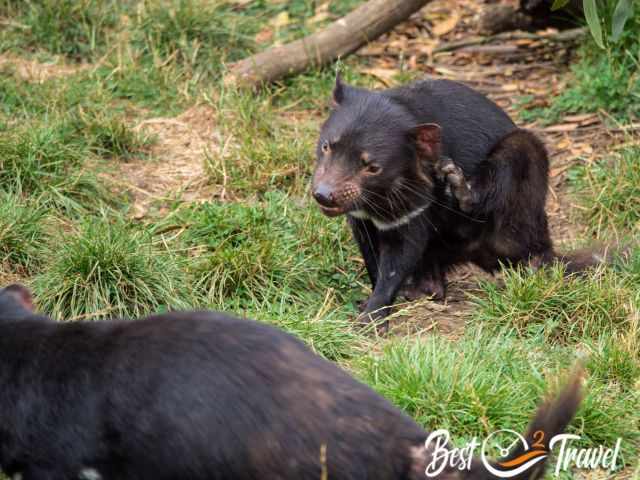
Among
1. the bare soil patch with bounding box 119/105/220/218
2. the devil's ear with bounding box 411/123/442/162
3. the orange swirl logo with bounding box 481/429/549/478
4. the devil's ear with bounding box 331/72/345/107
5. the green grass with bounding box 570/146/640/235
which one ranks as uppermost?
the devil's ear with bounding box 331/72/345/107

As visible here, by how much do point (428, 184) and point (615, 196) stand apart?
1.19 meters

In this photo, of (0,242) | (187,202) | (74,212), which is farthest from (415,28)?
(0,242)

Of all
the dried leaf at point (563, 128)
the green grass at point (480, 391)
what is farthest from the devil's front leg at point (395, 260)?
the dried leaf at point (563, 128)

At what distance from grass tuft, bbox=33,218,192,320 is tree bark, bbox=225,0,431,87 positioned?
6.55ft

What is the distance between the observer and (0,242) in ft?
15.6

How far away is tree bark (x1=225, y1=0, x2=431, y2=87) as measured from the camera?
6430 millimetres

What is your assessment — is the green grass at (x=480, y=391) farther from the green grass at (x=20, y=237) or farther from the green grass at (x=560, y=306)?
the green grass at (x=20, y=237)

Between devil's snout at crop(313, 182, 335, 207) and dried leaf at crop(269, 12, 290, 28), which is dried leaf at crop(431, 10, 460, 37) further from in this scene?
devil's snout at crop(313, 182, 335, 207)

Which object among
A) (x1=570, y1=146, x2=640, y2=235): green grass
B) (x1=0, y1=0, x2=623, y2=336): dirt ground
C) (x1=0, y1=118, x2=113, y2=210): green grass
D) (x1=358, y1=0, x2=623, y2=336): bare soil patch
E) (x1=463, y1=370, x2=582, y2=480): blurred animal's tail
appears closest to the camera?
(x1=463, y1=370, x2=582, y2=480): blurred animal's tail

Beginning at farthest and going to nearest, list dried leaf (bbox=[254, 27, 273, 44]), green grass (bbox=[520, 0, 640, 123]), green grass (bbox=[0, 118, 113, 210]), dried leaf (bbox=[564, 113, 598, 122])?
dried leaf (bbox=[254, 27, 273, 44]) → dried leaf (bbox=[564, 113, 598, 122]) → green grass (bbox=[520, 0, 640, 123]) → green grass (bbox=[0, 118, 113, 210])

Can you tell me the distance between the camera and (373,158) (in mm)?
4715

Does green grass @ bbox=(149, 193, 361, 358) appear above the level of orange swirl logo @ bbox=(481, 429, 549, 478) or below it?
below

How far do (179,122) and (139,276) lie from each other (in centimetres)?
194

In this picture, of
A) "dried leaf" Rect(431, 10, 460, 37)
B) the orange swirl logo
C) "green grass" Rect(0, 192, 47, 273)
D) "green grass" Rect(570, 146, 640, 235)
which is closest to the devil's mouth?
A: "green grass" Rect(0, 192, 47, 273)
